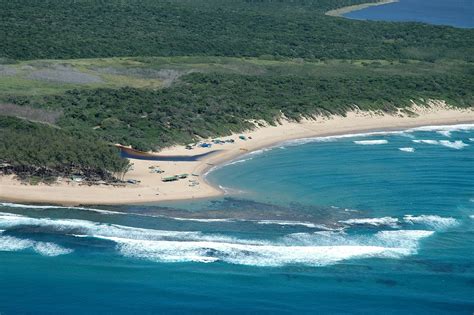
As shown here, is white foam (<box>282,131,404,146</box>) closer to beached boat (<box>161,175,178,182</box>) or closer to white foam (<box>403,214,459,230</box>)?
beached boat (<box>161,175,178,182</box>)

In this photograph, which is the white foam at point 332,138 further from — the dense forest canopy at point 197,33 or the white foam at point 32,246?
the dense forest canopy at point 197,33

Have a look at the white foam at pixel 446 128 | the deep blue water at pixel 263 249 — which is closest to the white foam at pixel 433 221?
the deep blue water at pixel 263 249

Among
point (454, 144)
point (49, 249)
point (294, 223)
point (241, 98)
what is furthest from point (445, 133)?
point (49, 249)

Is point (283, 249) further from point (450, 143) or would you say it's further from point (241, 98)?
point (241, 98)

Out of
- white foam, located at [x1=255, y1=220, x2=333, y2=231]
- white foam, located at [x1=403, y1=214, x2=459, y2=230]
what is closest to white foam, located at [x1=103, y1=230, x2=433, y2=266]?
white foam, located at [x1=255, y1=220, x2=333, y2=231]

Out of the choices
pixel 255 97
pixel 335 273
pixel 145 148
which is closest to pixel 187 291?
pixel 335 273

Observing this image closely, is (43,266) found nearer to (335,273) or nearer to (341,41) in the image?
(335,273)
